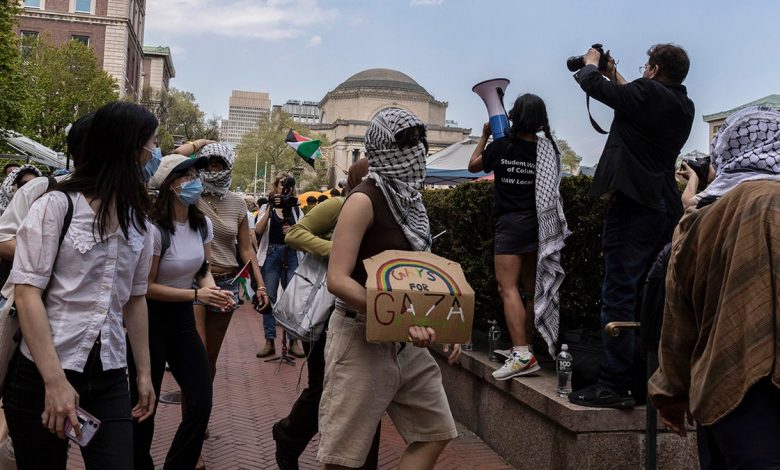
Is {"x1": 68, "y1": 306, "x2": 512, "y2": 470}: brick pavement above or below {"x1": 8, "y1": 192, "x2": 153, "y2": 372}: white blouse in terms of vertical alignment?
below

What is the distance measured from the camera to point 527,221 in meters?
5.36

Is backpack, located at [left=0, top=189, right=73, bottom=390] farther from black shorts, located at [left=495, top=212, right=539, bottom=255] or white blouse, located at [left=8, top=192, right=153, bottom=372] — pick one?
black shorts, located at [left=495, top=212, right=539, bottom=255]

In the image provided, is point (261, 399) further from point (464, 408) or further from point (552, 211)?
point (552, 211)

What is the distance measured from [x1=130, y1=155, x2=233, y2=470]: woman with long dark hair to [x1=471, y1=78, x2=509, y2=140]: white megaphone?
6.98 ft

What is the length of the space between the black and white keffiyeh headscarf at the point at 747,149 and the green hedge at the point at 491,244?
2.73 metres

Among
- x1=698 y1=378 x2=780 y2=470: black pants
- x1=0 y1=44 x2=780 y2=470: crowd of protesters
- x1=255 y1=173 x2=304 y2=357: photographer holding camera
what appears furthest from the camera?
x1=255 y1=173 x2=304 y2=357: photographer holding camera

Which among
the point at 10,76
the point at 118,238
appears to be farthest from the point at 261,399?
the point at 10,76

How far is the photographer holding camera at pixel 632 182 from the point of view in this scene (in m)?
4.42

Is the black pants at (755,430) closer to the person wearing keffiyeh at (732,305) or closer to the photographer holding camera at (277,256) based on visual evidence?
the person wearing keffiyeh at (732,305)

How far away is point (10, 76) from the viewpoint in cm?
2017

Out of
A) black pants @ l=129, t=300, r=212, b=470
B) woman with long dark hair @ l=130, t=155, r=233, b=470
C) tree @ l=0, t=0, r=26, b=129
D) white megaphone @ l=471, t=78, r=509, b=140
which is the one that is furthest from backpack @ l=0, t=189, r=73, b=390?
tree @ l=0, t=0, r=26, b=129

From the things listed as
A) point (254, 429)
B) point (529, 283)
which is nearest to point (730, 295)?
point (529, 283)

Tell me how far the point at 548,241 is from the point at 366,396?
2289 millimetres

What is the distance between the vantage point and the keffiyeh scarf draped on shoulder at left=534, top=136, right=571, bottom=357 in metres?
5.19
